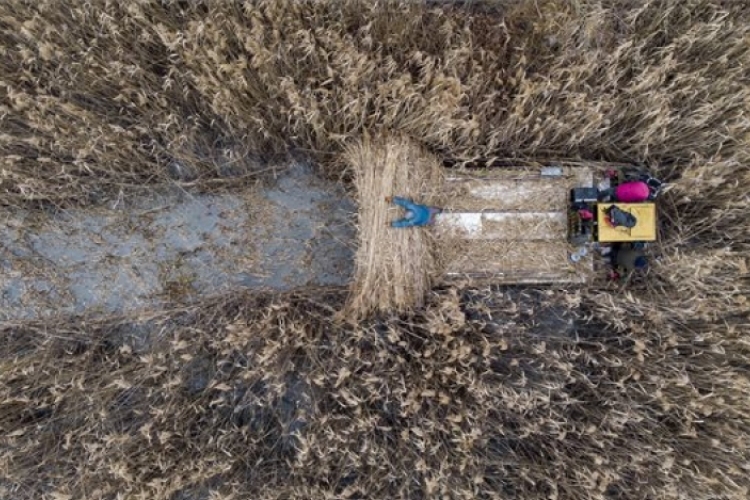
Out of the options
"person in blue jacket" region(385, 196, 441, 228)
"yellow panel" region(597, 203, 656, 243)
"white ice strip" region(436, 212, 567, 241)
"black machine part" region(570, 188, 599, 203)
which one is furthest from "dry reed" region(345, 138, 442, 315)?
"yellow panel" region(597, 203, 656, 243)

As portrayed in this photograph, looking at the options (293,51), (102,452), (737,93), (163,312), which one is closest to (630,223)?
(737,93)

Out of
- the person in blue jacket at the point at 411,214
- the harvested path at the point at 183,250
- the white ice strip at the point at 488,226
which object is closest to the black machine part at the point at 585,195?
the white ice strip at the point at 488,226

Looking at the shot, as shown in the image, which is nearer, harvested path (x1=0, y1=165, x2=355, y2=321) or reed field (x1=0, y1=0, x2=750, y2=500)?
reed field (x1=0, y1=0, x2=750, y2=500)

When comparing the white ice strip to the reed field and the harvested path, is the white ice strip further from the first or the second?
the harvested path

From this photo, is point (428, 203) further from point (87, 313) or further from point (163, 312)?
point (87, 313)

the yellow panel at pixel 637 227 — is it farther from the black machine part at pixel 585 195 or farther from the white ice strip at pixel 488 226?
the white ice strip at pixel 488 226

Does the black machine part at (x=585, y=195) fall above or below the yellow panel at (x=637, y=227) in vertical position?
above

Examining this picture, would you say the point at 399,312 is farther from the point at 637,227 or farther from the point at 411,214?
the point at 637,227
